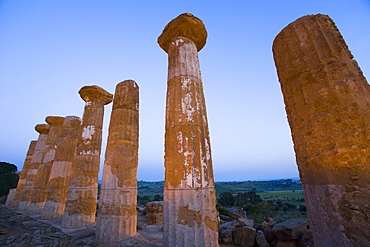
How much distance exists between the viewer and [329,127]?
2.34m

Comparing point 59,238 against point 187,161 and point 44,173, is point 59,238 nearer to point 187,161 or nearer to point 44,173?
point 187,161

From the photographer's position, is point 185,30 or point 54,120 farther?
point 54,120

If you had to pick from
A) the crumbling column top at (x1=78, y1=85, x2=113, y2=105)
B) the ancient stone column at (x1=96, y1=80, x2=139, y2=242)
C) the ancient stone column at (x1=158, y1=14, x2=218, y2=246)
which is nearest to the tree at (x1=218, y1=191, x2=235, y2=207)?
the ancient stone column at (x1=96, y1=80, x2=139, y2=242)

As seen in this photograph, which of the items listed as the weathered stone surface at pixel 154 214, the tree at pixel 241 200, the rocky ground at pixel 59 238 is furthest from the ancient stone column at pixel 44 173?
the tree at pixel 241 200

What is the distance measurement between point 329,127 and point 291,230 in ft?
19.8

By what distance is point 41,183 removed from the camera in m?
12.7

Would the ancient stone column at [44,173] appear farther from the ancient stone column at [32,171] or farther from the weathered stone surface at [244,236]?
the weathered stone surface at [244,236]

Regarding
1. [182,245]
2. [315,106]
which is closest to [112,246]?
[182,245]

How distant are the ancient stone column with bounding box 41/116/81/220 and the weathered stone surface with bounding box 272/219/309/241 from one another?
11409 mm

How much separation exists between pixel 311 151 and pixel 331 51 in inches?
61.0

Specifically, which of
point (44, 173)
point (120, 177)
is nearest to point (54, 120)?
point (44, 173)

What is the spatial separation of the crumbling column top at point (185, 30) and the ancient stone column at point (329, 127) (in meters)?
2.83

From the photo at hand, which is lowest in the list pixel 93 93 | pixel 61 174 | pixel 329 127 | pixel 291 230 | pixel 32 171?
pixel 291 230

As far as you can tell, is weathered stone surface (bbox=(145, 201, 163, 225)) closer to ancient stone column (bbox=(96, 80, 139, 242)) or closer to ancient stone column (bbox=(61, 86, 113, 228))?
ancient stone column (bbox=(61, 86, 113, 228))
